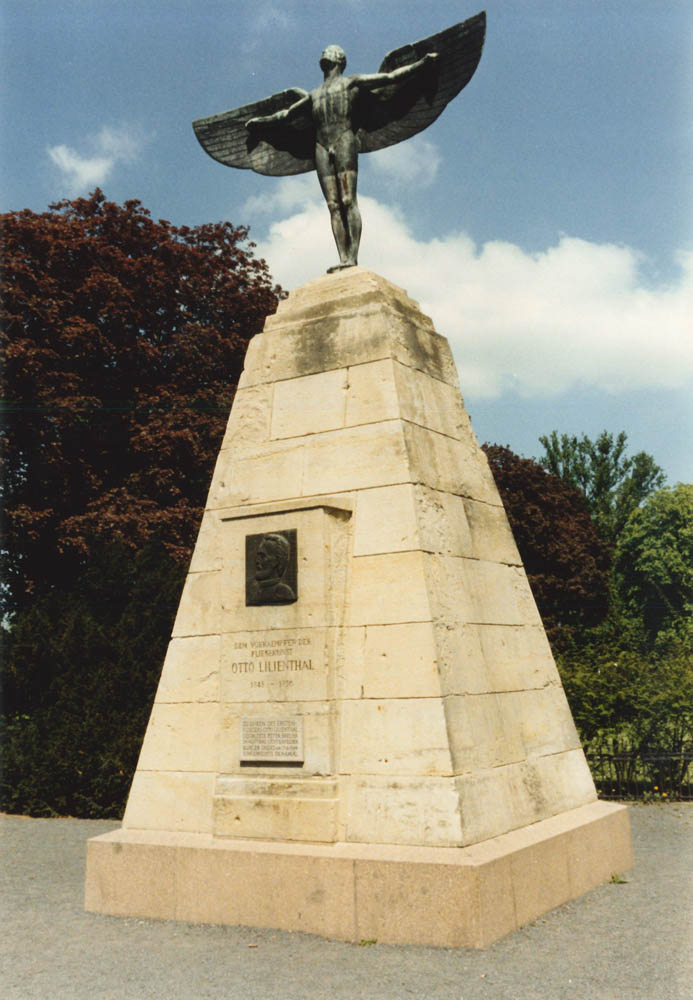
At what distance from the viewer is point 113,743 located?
13.3m

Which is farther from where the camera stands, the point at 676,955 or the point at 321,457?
the point at 321,457

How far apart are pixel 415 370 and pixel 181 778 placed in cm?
387

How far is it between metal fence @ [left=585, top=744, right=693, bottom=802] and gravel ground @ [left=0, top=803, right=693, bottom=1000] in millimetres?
6459

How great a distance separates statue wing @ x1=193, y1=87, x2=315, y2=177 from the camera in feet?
28.9

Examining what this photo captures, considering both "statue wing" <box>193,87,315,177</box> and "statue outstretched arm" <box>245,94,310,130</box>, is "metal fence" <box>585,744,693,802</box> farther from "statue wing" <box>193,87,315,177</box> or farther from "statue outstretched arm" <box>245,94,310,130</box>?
"statue outstretched arm" <box>245,94,310,130</box>

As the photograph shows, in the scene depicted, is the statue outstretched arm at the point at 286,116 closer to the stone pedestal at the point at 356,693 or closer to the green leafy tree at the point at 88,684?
the stone pedestal at the point at 356,693

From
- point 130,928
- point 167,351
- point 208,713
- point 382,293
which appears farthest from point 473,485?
point 167,351

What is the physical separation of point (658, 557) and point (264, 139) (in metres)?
35.3

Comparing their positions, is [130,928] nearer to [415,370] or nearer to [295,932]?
[295,932]

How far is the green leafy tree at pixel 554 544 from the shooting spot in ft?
97.1

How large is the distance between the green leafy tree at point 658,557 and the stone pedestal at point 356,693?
111 ft

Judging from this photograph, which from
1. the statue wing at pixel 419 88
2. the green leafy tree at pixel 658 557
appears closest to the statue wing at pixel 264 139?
the statue wing at pixel 419 88

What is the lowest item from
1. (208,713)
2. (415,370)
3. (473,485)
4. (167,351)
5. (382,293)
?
(208,713)

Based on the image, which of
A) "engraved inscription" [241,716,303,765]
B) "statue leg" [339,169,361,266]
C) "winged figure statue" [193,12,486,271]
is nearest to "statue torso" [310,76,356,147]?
"winged figure statue" [193,12,486,271]
